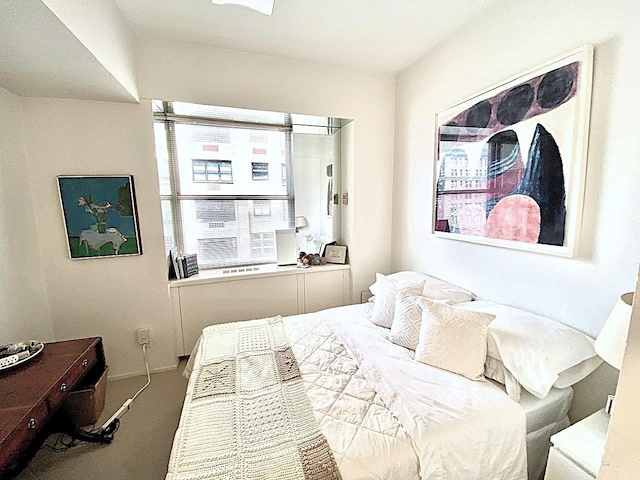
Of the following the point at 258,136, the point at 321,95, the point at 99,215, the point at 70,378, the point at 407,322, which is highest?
A: the point at 321,95

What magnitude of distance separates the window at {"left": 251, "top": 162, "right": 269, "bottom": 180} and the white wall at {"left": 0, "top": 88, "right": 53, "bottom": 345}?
1751 millimetres

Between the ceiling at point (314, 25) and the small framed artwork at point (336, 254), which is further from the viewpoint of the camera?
the small framed artwork at point (336, 254)

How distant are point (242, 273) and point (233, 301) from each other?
10.8 inches

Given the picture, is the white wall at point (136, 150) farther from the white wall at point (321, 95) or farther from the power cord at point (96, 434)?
the power cord at point (96, 434)

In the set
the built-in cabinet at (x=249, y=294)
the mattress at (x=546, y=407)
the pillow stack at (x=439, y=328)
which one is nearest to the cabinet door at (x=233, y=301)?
the built-in cabinet at (x=249, y=294)

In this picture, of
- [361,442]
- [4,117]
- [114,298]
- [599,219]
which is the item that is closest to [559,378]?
[599,219]

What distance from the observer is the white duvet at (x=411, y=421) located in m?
1.08

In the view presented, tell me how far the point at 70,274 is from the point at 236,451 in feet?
6.69

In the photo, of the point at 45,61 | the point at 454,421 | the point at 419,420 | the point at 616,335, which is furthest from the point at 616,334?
the point at 45,61


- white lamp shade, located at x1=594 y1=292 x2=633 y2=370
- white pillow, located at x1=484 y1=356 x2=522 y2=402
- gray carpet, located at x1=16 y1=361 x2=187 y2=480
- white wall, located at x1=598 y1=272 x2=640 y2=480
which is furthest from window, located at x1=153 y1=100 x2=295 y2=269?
white wall, located at x1=598 y1=272 x2=640 y2=480

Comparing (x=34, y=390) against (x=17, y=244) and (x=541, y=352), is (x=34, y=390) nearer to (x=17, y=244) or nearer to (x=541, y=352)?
(x=17, y=244)

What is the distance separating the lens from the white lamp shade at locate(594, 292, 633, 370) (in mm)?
1037

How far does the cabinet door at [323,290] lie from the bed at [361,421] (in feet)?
3.86

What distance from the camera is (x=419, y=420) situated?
118cm
